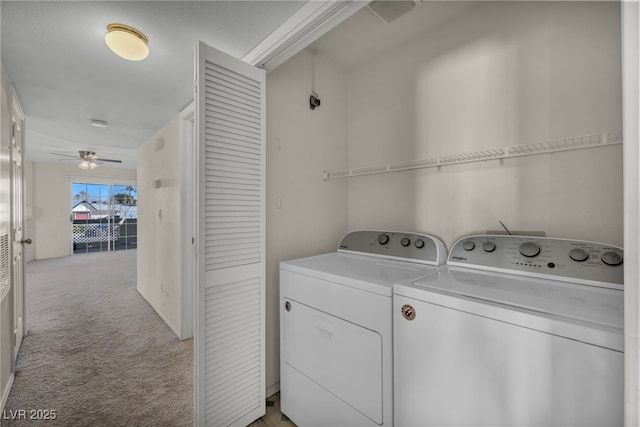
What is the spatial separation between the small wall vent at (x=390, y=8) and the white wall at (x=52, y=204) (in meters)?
7.71

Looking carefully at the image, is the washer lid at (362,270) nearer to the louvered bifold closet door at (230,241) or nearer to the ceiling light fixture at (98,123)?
the louvered bifold closet door at (230,241)

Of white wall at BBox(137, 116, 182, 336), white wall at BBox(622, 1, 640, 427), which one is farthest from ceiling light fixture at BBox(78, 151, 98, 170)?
white wall at BBox(622, 1, 640, 427)

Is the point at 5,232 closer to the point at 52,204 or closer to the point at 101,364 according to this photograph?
the point at 101,364

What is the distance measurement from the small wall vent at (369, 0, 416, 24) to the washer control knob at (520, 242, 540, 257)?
1369 mm

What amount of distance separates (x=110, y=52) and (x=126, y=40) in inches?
14.8

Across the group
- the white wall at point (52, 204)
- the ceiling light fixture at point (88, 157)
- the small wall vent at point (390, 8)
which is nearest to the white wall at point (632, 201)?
the small wall vent at point (390, 8)

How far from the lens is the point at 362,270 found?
1404mm

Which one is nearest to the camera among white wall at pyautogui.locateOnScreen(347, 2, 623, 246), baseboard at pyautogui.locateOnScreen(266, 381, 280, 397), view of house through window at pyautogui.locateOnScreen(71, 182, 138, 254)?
white wall at pyautogui.locateOnScreen(347, 2, 623, 246)

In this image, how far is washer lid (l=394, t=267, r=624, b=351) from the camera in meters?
0.72

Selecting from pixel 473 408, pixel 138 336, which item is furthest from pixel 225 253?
pixel 138 336

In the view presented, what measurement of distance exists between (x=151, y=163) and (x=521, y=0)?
3.89m

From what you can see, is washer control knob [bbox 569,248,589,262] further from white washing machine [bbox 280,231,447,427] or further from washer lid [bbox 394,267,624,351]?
white washing machine [bbox 280,231,447,427]

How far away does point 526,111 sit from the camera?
1445mm

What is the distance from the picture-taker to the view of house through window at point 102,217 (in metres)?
7.18
